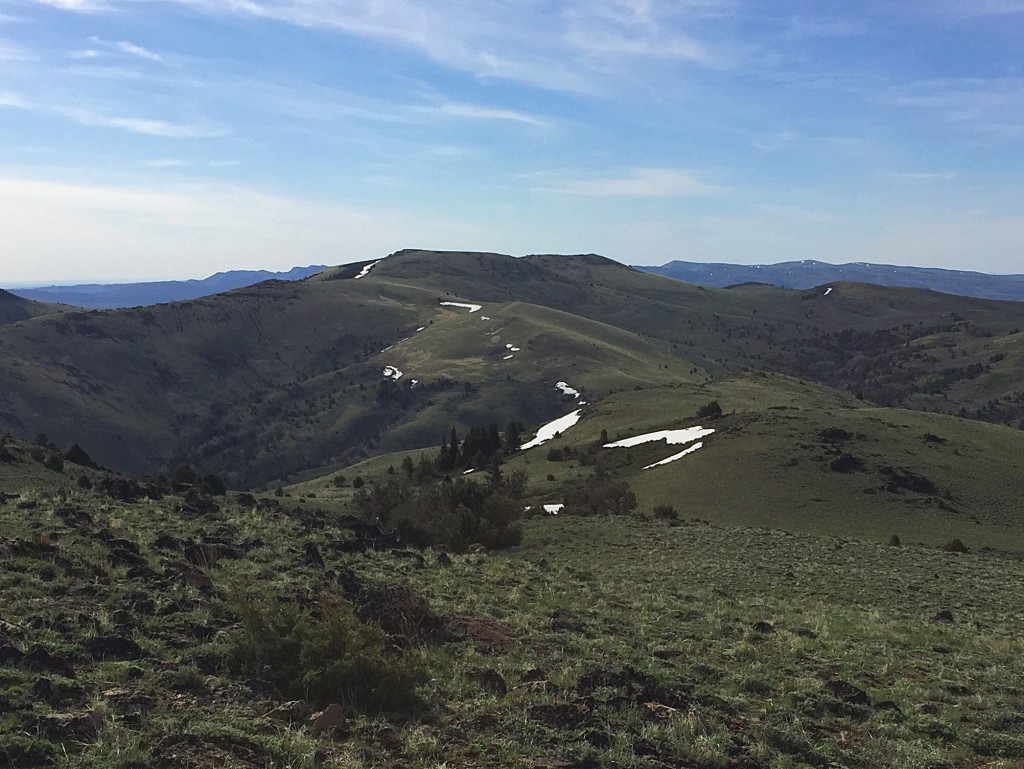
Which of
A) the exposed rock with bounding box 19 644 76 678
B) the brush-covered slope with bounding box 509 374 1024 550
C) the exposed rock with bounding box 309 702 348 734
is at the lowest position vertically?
the brush-covered slope with bounding box 509 374 1024 550

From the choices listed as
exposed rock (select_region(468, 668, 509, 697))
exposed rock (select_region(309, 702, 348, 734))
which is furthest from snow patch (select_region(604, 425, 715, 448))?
exposed rock (select_region(309, 702, 348, 734))

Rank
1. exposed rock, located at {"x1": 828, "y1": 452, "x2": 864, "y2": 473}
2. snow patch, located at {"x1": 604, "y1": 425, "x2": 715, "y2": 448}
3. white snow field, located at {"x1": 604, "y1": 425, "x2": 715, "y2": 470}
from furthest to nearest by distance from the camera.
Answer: snow patch, located at {"x1": 604, "y1": 425, "x2": 715, "y2": 448} < white snow field, located at {"x1": 604, "y1": 425, "x2": 715, "y2": 470} < exposed rock, located at {"x1": 828, "y1": 452, "x2": 864, "y2": 473}

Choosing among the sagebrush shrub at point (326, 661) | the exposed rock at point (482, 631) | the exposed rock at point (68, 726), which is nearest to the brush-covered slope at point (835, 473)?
the exposed rock at point (482, 631)

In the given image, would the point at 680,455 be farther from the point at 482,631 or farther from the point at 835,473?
the point at 482,631

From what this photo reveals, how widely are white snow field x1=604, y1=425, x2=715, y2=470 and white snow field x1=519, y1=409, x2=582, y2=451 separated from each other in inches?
642

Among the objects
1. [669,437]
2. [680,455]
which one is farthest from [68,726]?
[669,437]

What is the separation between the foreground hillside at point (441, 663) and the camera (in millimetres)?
9172

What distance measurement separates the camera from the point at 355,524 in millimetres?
30203

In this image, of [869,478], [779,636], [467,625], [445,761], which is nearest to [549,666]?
[467,625]

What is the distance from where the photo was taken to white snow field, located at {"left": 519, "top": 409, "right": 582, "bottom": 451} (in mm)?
85863

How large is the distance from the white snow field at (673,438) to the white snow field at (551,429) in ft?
53.5

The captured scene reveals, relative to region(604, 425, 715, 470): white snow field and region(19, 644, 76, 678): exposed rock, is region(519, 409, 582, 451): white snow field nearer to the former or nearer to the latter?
region(604, 425, 715, 470): white snow field

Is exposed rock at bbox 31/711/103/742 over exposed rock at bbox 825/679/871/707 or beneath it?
over

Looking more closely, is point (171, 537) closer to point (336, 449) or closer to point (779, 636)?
point (779, 636)
